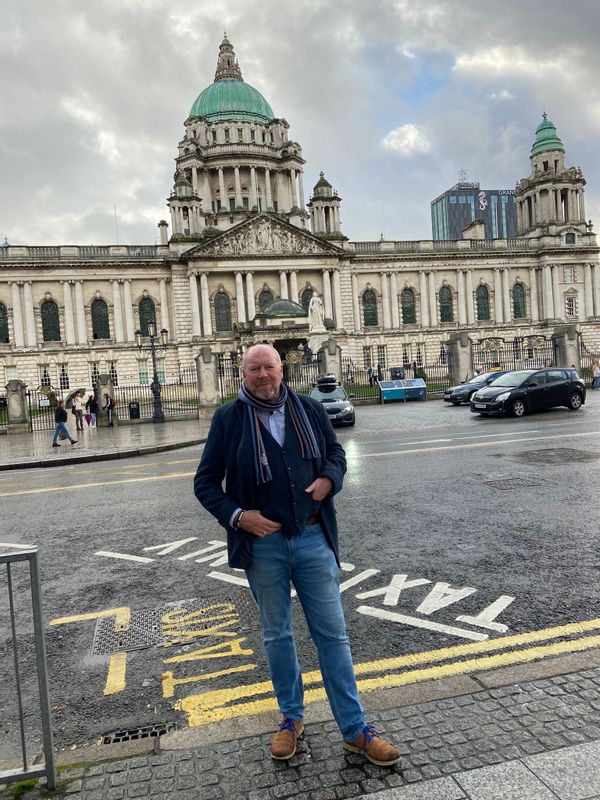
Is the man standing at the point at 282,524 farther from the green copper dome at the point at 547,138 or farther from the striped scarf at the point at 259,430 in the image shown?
the green copper dome at the point at 547,138

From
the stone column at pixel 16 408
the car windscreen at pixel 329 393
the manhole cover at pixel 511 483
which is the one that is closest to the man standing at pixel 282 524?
the manhole cover at pixel 511 483

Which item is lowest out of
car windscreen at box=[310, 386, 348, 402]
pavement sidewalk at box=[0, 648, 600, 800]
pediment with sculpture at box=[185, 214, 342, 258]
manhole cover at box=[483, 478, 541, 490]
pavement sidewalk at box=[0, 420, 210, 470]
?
pavement sidewalk at box=[0, 648, 600, 800]

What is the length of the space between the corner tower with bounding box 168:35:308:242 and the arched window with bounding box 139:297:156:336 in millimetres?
16726

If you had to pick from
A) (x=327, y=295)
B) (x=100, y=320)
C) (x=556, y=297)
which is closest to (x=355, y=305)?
(x=327, y=295)

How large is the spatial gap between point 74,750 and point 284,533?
1.50 m

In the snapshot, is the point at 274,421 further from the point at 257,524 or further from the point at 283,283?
the point at 283,283

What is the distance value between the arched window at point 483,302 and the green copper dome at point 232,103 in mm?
35908

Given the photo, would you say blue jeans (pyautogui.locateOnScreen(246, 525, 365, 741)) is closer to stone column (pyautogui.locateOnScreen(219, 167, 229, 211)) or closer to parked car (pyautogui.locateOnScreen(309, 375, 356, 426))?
parked car (pyautogui.locateOnScreen(309, 375, 356, 426))

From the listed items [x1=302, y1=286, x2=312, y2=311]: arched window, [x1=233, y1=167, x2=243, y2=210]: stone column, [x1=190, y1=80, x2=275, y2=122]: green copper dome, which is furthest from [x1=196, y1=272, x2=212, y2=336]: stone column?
[x1=190, y1=80, x2=275, y2=122]: green copper dome

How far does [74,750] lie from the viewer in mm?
2996

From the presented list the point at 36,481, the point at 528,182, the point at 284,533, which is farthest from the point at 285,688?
the point at 528,182

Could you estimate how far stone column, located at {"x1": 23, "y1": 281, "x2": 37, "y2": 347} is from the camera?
52.1 meters

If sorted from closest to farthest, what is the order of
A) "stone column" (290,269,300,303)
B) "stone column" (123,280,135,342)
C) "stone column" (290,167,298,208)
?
"stone column" (123,280,135,342), "stone column" (290,269,300,303), "stone column" (290,167,298,208)

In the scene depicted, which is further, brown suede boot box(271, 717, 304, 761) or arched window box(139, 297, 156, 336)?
arched window box(139, 297, 156, 336)
